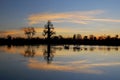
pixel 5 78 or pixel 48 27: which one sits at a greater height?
pixel 48 27

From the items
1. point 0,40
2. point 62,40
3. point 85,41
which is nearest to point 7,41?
point 0,40

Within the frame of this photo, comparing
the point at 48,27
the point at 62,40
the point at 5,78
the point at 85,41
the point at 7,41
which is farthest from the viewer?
the point at 85,41

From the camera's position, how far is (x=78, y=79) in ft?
46.5

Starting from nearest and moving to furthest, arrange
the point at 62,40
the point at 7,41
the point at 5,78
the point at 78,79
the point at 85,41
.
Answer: the point at 5,78, the point at 78,79, the point at 7,41, the point at 62,40, the point at 85,41

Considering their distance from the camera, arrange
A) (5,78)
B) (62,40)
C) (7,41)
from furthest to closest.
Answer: (62,40) → (7,41) → (5,78)

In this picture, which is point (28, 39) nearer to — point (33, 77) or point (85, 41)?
point (85, 41)

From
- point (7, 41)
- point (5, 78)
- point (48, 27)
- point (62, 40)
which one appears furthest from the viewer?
point (62, 40)

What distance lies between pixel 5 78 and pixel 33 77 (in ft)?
5.03

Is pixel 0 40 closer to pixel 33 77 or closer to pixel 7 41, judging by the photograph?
pixel 7 41

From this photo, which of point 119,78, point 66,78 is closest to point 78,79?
point 66,78

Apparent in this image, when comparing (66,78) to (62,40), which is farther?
(62,40)

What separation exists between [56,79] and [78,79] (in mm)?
1187

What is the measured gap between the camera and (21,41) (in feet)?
275

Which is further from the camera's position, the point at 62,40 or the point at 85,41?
the point at 85,41
